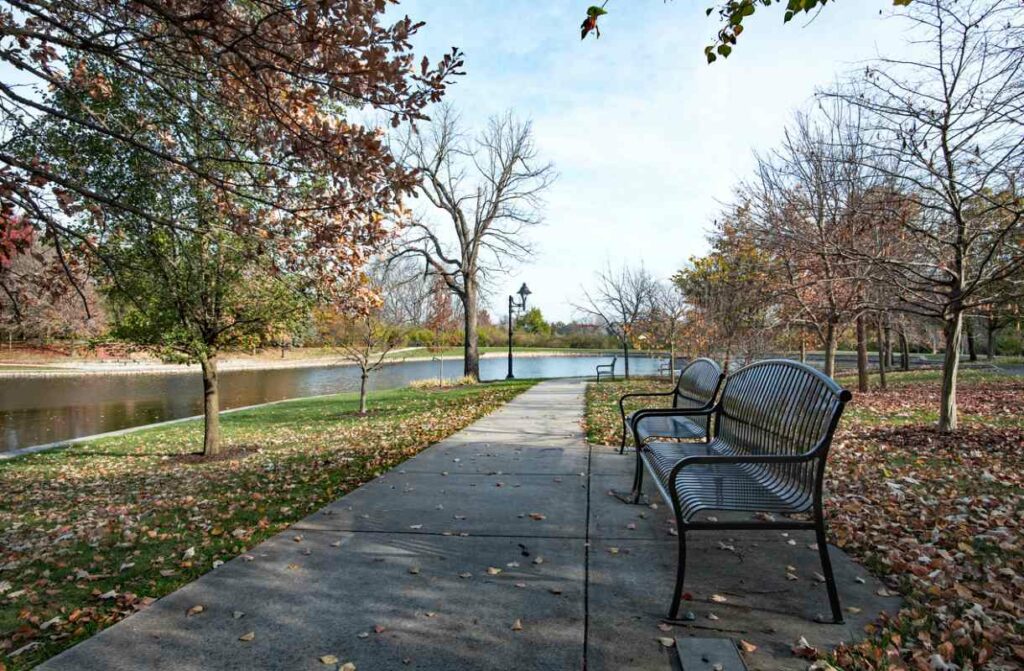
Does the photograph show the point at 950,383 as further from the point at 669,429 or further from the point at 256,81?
the point at 256,81

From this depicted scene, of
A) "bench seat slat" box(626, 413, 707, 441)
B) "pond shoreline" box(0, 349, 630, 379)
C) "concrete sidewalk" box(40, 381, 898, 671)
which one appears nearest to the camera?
"concrete sidewalk" box(40, 381, 898, 671)

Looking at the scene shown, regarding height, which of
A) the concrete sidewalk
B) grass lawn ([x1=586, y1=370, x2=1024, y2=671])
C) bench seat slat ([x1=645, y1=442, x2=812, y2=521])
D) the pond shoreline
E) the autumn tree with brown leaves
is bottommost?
the pond shoreline

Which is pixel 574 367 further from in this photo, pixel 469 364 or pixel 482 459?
pixel 482 459

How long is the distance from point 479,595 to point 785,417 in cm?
193

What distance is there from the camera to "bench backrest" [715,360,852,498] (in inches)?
109

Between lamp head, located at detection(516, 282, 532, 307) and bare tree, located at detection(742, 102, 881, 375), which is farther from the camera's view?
lamp head, located at detection(516, 282, 532, 307)

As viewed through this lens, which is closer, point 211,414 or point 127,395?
point 211,414

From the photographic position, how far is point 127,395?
23844mm

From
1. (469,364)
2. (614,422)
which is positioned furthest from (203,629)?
(469,364)

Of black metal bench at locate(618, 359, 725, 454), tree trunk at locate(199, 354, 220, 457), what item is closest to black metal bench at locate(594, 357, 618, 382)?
tree trunk at locate(199, 354, 220, 457)

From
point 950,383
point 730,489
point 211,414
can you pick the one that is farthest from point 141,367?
point 730,489

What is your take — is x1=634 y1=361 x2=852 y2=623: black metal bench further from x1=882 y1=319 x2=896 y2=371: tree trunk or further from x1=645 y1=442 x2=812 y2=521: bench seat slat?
x1=882 y1=319 x2=896 y2=371: tree trunk

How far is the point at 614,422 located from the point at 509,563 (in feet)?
19.2

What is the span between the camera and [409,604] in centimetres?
276
